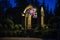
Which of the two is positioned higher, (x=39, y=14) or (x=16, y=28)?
(x=39, y=14)

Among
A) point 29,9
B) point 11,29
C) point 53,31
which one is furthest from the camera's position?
point 29,9

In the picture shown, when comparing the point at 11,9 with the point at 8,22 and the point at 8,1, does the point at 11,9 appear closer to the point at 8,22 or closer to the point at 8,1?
the point at 8,1

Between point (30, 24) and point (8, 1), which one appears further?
point (8, 1)

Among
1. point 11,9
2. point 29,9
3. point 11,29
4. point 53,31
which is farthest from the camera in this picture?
point 11,9

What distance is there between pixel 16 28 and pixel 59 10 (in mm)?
10717

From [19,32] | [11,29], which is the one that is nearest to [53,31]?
[19,32]

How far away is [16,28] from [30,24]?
102 inches

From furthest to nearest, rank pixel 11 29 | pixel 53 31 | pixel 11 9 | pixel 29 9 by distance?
pixel 11 9 → pixel 29 9 → pixel 11 29 → pixel 53 31

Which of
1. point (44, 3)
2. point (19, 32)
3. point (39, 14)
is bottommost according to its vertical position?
point (19, 32)

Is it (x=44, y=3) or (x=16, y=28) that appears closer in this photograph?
(x=16, y=28)

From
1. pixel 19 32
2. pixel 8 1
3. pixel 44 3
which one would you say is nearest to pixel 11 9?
pixel 8 1

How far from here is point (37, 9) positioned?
16453 mm

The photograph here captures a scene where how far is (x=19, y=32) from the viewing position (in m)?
12.8

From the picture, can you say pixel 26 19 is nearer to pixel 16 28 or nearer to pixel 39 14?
pixel 39 14
